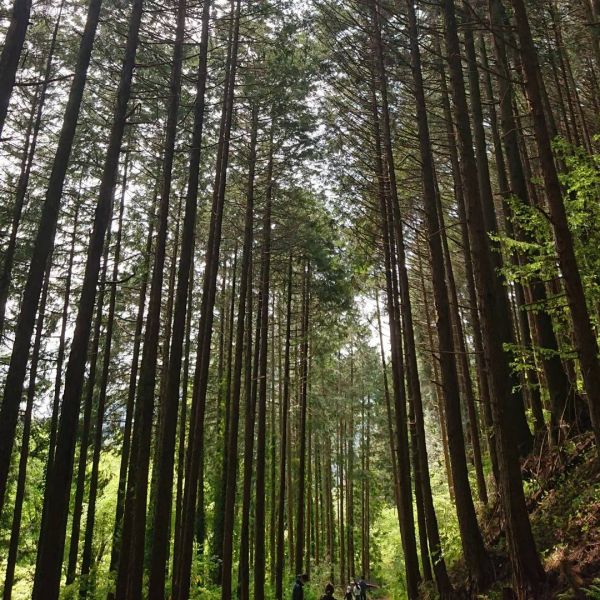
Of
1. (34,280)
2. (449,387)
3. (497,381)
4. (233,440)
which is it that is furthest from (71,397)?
(233,440)

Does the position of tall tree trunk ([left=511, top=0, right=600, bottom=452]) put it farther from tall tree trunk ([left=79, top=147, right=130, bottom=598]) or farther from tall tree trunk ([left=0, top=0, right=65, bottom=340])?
tall tree trunk ([left=79, top=147, right=130, bottom=598])

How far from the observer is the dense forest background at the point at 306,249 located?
21.4ft

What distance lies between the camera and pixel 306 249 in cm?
1575

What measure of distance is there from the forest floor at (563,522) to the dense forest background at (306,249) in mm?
51

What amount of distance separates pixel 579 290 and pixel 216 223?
7.34m

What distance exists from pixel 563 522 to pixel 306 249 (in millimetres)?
10351

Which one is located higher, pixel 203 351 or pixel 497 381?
pixel 203 351

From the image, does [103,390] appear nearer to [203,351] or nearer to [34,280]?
[203,351]

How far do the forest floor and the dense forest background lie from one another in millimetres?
51

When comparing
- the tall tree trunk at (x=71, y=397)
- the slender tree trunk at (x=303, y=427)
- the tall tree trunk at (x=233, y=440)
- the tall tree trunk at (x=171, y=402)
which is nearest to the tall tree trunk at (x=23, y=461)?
the tall tree trunk at (x=233, y=440)

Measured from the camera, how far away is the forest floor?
18.2 ft

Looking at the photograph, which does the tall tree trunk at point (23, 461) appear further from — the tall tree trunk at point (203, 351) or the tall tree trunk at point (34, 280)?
the tall tree trunk at point (34, 280)

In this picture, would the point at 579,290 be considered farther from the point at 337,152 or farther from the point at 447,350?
the point at 337,152

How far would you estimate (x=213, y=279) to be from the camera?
10445 millimetres
